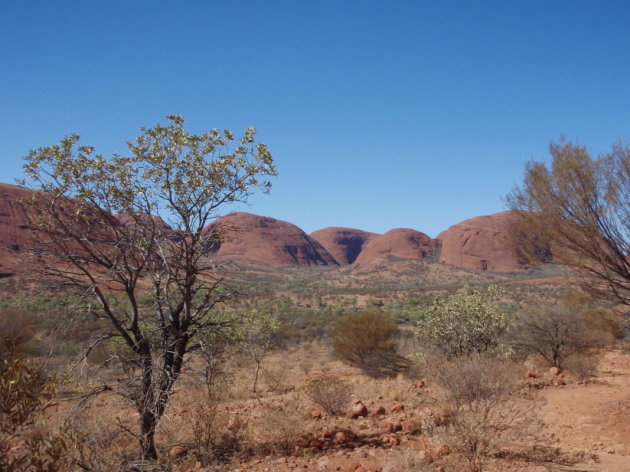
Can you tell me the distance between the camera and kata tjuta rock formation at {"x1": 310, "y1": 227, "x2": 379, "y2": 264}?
126938 millimetres

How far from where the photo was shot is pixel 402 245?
96.1 metres

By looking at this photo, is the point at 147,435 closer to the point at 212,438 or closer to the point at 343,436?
the point at 212,438

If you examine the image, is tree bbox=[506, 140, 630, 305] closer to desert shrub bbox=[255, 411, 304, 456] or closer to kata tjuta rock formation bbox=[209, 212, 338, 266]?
desert shrub bbox=[255, 411, 304, 456]

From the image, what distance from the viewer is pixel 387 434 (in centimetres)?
718

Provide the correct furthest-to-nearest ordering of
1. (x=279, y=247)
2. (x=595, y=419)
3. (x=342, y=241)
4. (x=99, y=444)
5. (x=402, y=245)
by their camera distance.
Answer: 1. (x=342, y=241)
2. (x=279, y=247)
3. (x=402, y=245)
4. (x=595, y=419)
5. (x=99, y=444)

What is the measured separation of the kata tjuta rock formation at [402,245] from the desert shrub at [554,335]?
77.5 metres

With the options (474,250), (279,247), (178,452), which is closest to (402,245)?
(474,250)

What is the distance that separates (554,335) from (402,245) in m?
83.3

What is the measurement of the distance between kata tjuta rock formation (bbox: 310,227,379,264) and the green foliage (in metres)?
112

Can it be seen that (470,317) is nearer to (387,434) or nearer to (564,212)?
(564,212)

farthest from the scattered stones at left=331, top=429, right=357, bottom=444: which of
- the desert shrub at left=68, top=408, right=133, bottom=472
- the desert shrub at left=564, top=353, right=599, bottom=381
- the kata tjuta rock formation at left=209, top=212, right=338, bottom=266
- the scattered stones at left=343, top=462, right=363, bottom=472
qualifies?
the kata tjuta rock formation at left=209, top=212, right=338, bottom=266

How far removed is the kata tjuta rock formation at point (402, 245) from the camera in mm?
93688

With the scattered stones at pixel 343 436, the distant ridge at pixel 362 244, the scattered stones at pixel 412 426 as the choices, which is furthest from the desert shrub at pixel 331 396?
the distant ridge at pixel 362 244

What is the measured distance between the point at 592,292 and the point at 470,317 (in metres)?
3.05
